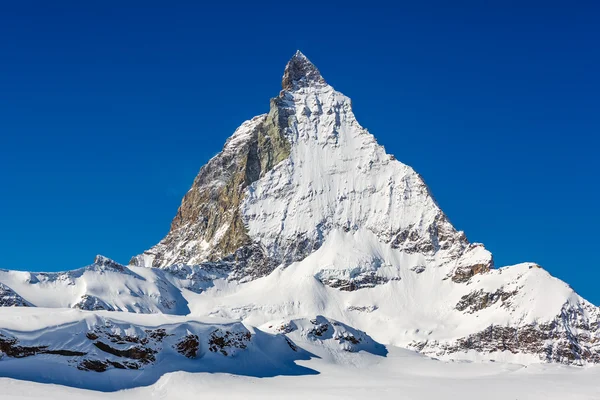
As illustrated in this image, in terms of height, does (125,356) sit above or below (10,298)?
below

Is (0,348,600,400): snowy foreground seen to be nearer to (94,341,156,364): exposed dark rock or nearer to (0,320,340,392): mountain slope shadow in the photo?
(0,320,340,392): mountain slope shadow

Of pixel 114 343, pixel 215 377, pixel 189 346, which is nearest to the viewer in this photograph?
pixel 114 343

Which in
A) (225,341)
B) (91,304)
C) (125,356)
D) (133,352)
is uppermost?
(91,304)

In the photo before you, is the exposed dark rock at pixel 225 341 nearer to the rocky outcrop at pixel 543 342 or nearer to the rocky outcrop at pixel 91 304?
the rocky outcrop at pixel 91 304

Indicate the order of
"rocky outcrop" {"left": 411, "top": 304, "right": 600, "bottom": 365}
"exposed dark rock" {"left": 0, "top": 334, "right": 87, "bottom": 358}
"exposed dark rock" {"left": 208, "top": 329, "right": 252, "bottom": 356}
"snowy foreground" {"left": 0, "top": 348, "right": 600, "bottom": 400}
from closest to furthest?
1. "snowy foreground" {"left": 0, "top": 348, "right": 600, "bottom": 400}
2. "exposed dark rock" {"left": 0, "top": 334, "right": 87, "bottom": 358}
3. "exposed dark rock" {"left": 208, "top": 329, "right": 252, "bottom": 356}
4. "rocky outcrop" {"left": 411, "top": 304, "right": 600, "bottom": 365}

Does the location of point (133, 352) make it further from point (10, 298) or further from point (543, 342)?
point (543, 342)

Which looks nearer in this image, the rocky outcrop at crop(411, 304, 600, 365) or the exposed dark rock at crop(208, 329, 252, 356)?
the exposed dark rock at crop(208, 329, 252, 356)

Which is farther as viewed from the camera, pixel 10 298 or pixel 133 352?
pixel 10 298

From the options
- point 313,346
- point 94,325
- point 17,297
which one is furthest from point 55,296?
point 94,325

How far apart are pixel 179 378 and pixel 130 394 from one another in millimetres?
8577

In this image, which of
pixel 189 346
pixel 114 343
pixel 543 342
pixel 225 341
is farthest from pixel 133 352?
pixel 543 342

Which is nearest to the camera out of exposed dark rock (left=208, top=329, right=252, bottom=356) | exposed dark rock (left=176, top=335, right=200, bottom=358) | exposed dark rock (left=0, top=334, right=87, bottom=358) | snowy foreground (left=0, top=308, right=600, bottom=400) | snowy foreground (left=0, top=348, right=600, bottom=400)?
snowy foreground (left=0, top=348, right=600, bottom=400)

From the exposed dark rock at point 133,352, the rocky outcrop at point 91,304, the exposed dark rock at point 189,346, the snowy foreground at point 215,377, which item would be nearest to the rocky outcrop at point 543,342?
the snowy foreground at point 215,377

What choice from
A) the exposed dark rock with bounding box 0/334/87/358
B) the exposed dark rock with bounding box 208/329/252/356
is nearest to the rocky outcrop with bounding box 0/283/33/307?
the exposed dark rock with bounding box 208/329/252/356
